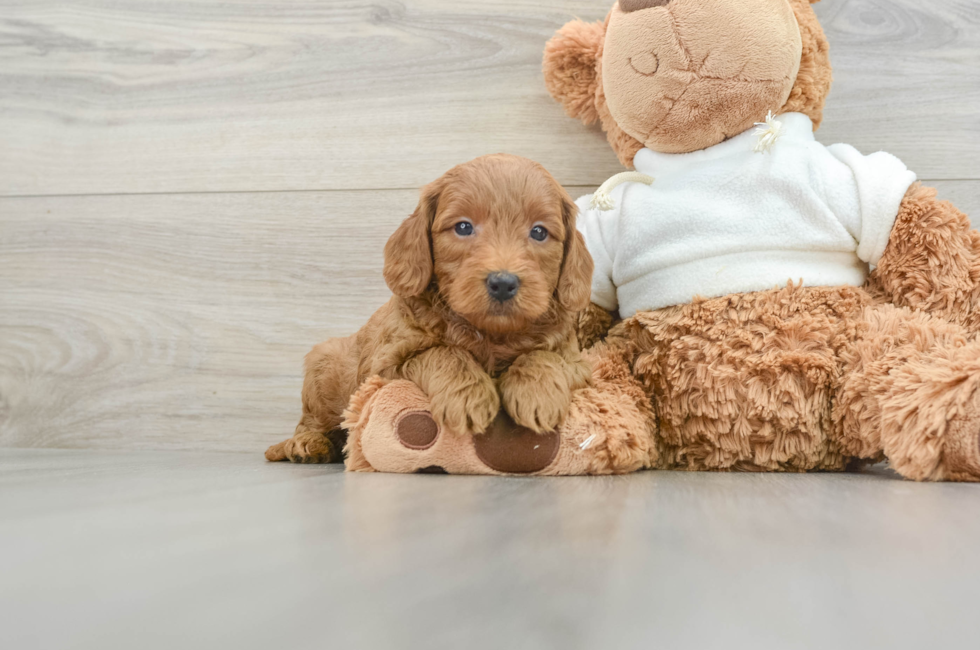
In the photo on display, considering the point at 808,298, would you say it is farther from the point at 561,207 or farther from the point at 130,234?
the point at 130,234

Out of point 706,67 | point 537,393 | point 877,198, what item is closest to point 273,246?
point 537,393

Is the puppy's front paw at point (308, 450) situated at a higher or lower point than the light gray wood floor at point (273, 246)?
lower

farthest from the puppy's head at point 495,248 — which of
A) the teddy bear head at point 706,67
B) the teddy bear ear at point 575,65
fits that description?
the teddy bear ear at point 575,65

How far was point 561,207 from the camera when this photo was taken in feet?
3.55

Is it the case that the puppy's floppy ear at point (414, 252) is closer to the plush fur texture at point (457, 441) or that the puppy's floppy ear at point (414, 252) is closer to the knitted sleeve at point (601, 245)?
the plush fur texture at point (457, 441)

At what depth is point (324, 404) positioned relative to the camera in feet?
4.43

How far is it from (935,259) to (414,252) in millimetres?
817

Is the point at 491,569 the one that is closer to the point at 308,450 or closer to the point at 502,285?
the point at 502,285

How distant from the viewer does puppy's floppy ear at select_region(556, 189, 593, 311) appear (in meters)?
1.08

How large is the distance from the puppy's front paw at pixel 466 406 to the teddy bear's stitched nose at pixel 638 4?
2.21 ft

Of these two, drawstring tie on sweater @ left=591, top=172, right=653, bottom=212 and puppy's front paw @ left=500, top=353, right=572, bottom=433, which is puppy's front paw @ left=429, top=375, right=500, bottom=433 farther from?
drawstring tie on sweater @ left=591, top=172, right=653, bottom=212

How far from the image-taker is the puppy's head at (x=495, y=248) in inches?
38.4

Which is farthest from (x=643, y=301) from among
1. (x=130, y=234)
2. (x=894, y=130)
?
(x=130, y=234)

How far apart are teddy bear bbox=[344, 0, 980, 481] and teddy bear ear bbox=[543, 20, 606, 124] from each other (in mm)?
94
